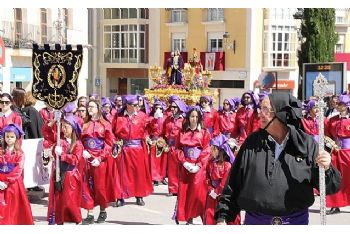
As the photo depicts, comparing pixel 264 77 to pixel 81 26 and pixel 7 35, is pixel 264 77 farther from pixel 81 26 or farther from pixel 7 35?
pixel 7 35

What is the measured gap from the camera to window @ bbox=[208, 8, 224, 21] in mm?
40156

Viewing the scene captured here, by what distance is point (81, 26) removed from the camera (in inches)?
1284

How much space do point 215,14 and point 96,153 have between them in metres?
32.1

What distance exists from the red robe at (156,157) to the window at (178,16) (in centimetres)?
2932

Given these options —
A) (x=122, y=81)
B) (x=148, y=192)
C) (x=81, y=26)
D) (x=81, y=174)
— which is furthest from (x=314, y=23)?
(x=81, y=174)

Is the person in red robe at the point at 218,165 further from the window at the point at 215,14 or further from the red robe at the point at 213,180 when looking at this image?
the window at the point at 215,14

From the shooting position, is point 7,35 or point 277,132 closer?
point 277,132

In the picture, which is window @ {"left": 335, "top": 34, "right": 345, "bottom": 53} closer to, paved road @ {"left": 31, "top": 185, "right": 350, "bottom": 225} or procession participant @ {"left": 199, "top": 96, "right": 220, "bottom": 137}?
procession participant @ {"left": 199, "top": 96, "right": 220, "bottom": 137}

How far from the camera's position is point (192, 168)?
8531 millimetres

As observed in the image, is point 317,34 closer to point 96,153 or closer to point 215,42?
point 215,42

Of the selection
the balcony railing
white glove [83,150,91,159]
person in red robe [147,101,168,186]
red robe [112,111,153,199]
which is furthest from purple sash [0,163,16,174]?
the balcony railing

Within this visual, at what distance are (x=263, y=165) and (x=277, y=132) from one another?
0.26 metres

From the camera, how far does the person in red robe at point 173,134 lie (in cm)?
1198

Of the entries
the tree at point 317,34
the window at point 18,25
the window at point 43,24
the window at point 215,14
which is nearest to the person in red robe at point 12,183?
the window at point 18,25
